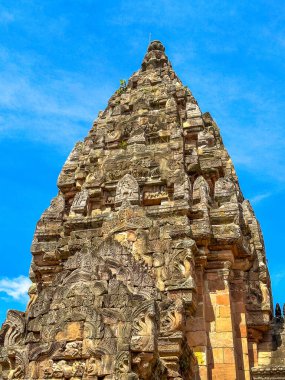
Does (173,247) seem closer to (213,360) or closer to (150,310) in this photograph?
(213,360)

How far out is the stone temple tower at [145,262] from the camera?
8.23 meters

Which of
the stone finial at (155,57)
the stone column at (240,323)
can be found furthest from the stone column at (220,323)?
the stone finial at (155,57)

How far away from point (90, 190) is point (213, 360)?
6.03 meters

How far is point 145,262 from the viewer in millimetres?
12086

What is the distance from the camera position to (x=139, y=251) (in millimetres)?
12359

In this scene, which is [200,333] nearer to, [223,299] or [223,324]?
[223,324]

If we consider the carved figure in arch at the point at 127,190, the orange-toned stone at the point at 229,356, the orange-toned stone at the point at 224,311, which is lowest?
the orange-toned stone at the point at 229,356

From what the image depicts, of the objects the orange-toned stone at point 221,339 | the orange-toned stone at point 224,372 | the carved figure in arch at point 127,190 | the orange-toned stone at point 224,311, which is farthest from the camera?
the carved figure in arch at point 127,190

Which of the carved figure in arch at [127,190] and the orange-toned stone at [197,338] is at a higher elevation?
the carved figure in arch at [127,190]

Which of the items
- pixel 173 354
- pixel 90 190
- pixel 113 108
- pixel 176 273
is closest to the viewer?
pixel 173 354

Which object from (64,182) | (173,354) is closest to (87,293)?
(173,354)

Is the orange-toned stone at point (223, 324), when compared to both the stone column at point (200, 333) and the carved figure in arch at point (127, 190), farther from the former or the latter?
the carved figure in arch at point (127, 190)

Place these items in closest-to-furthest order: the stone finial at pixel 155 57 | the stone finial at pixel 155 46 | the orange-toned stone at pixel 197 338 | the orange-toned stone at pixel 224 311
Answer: the orange-toned stone at pixel 197 338
the orange-toned stone at pixel 224 311
the stone finial at pixel 155 57
the stone finial at pixel 155 46

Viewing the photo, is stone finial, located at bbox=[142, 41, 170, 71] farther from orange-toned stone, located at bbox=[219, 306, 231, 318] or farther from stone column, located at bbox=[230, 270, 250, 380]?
orange-toned stone, located at bbox=[219, 306, 231, 318]
